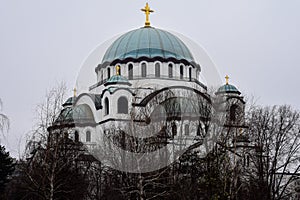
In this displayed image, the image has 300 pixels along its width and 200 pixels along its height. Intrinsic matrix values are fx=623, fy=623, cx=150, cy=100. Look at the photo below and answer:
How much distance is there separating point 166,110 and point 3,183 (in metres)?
8.58

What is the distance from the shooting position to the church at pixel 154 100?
28.1m

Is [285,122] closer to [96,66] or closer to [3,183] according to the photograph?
[3,183]

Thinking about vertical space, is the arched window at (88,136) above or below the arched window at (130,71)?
below

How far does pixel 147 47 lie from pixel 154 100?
37.2 feet

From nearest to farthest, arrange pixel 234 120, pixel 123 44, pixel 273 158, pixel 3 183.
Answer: pixel 234 120
pixel 3 183
pixel 273 158
pixel 123 44

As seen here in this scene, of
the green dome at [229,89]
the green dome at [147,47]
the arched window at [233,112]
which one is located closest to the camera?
the arched window at [233,112]

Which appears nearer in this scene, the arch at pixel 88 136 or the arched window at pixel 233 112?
the arched window at pixel 233 112

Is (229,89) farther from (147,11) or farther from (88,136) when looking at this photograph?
(88,136)

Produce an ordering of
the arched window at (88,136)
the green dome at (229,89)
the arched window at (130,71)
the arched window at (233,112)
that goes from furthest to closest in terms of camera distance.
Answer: the arched window at (130,71), the green dome at (229,89), the arched window at (88,136), the arched window at (233,112)

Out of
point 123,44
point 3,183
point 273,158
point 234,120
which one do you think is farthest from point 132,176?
point 123,44

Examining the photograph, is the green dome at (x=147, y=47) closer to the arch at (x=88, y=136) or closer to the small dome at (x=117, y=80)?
the small dome at (x=117, y=80)

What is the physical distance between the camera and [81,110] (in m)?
42.0

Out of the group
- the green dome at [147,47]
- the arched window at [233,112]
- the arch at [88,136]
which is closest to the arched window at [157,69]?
the green dome at [147,47]

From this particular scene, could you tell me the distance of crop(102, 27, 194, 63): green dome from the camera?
43866 millimetres
